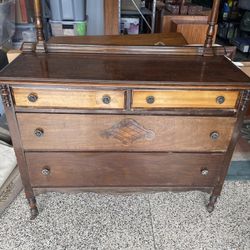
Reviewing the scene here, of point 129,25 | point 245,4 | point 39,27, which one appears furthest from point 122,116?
point 245,4

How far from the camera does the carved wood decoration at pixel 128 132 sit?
3.79 feet

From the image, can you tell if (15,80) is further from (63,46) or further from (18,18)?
(18,18)

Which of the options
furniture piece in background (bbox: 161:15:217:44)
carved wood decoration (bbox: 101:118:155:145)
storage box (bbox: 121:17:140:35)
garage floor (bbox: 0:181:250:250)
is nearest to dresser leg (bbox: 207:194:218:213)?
garage floor (bbox: 0:181:250:250)

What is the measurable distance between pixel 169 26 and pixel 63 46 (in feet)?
5.22

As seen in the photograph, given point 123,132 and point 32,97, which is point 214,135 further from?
point 32,97

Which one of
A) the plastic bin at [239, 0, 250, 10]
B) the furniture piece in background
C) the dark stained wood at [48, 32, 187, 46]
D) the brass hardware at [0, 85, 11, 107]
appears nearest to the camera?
Result: the brass hardware at [0, 85, 11, 107]

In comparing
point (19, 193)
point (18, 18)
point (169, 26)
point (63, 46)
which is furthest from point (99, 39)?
point (19, 193)

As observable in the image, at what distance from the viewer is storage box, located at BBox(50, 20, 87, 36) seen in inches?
95.5

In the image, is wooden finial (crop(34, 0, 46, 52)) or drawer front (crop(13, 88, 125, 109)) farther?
wooden finial (crop(34, 0, 46, 52))

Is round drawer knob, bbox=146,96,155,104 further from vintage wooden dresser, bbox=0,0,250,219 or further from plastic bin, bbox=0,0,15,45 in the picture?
plastic bin, bbox=0,0,15,45

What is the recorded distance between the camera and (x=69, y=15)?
240cm

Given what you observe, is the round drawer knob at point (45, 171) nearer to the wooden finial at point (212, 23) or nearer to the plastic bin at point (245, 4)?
the wooden finial at point (212, 23)

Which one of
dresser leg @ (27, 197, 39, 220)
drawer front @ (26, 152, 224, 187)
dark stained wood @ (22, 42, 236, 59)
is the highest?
dark stained wood @ (22, 42, 236, 59)

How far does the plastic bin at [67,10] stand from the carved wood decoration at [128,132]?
Answer: 1653 millimetres
